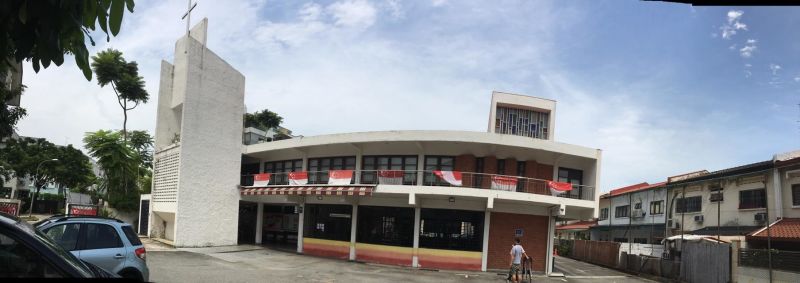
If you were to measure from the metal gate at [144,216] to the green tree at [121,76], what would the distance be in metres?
8.42

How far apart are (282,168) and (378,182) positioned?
851 cm

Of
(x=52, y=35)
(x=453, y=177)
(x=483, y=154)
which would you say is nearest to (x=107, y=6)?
(x=52, y=35)

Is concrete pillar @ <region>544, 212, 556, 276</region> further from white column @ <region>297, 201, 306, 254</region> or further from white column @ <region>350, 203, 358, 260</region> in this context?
white column @ <region>297, 201, 306, 254</region>

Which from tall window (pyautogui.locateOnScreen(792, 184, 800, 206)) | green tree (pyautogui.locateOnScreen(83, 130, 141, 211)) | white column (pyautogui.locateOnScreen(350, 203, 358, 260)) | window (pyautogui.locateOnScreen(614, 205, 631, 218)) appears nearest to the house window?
window (pyautogui.locateOnScreen(614, 205, 631, 218))

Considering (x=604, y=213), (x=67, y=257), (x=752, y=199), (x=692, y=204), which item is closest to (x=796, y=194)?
(x=752, y=199)

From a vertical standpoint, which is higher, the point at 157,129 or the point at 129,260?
the point at 157,129

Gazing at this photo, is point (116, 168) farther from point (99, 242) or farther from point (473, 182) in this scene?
point (99, 242)

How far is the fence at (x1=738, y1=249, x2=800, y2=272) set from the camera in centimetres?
1777

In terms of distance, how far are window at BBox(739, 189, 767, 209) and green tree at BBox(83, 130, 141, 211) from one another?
1320 inches

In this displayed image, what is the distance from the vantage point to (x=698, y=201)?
3109 centimetres

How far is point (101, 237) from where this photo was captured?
373 inches

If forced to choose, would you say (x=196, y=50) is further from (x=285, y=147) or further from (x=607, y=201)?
(x=607, y=201)

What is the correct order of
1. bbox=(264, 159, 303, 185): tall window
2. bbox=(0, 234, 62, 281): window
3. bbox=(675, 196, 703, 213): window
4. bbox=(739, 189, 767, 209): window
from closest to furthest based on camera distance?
bbox=(0, 234, 62, 281): window → bbox=(739, 189, 767, 209): window → bbox=(264, 159, 303, 185): tall window → bbox=(675, 196, 703, 213): window

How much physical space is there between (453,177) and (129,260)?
14139 mm
